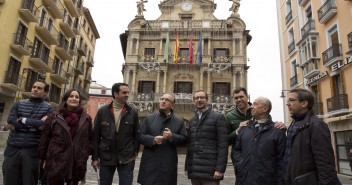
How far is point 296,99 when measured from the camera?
3.64 m

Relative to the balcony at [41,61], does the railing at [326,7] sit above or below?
above

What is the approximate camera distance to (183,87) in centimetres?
2584

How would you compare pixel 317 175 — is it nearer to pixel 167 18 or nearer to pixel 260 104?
pixel 260 104

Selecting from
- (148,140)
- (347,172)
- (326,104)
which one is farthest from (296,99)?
(326,104)

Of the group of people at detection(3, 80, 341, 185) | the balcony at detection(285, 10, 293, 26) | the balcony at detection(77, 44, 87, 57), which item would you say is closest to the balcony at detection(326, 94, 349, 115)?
the balcony at detection(285, 10, 293, 26)

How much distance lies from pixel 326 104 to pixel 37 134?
16.8 m

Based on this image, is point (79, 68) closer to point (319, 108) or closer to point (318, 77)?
point (318, 77)

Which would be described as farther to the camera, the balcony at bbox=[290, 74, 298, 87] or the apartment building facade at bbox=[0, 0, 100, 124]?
the balcony at bbox=[290, 74, 298, 87]

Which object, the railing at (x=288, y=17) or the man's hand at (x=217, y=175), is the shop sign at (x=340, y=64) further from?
the man's hand at (x=217, y=175)

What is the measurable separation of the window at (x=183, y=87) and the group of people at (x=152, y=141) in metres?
20.8

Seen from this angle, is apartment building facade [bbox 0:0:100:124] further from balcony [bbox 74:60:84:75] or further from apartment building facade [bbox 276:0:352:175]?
apartment building facade [bbox 276:0:352:175]

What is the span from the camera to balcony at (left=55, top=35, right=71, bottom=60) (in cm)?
2596

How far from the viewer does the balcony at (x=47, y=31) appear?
72.3ft

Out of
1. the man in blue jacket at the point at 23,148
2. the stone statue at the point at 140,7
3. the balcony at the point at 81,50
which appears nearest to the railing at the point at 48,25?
the balcony at the point at 81,50
